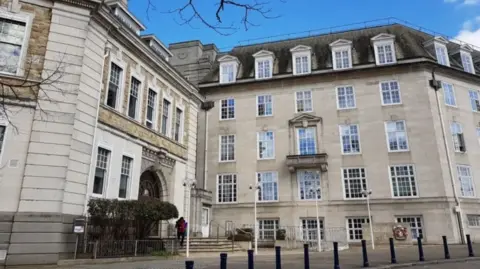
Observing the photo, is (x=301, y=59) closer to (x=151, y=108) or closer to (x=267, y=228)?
(x=267, y=228)

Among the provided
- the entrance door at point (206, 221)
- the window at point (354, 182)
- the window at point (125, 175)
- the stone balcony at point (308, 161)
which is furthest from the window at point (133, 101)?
the window at point (354, 182)

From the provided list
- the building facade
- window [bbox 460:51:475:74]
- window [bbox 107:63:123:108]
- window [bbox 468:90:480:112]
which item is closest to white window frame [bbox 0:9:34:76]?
window [bbox 107:63:123:108]

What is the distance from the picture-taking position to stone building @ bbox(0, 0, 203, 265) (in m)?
12.8

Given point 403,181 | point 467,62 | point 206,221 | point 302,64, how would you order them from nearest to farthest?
point 403,181, point 206,221, point 467,62, point 302,64

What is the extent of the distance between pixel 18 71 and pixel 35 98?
1.39 m

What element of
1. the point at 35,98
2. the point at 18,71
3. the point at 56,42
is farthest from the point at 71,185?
the point at 56,42

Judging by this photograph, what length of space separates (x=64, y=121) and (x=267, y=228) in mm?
19144

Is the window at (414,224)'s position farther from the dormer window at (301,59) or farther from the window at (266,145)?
the dormer window at (301,59)

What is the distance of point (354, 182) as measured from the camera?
27.5m

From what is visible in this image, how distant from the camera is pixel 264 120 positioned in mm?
31125

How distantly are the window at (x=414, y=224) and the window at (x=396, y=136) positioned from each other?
17.1 feet

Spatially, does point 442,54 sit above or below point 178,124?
above

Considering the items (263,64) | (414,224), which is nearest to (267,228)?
(414,224)

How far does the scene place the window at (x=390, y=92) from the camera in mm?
28472
